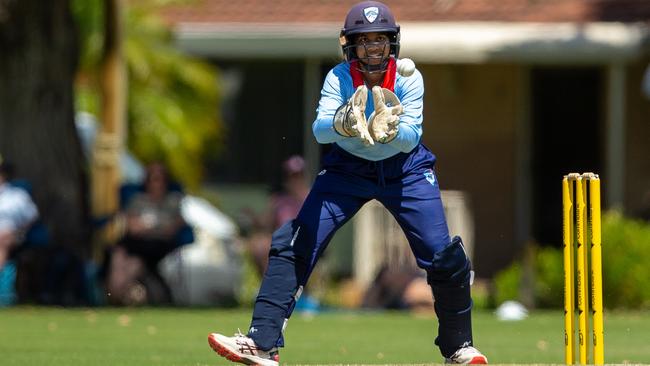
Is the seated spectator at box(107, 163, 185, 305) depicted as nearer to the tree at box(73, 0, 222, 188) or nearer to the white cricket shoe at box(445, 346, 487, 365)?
the tree at box(73, 0, 222, 188)

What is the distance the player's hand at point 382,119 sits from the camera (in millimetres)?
7660

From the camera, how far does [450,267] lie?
8125 millimetres

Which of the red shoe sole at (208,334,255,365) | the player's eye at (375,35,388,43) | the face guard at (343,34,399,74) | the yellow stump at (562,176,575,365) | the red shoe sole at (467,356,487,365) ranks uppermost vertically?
the player's eye at (375,35,388,43)

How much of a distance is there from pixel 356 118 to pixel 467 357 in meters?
1.46

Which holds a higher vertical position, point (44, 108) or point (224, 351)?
point (44, 108)

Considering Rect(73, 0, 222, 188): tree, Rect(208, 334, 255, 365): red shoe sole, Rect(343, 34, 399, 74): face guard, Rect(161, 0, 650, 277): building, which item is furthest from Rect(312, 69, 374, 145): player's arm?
Rect(73, 0, 222, 188): tree

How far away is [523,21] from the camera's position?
19422 millimetres

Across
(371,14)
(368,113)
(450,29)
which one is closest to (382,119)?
(368,113)

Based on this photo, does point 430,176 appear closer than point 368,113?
No

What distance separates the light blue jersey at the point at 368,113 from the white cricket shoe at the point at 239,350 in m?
1.08

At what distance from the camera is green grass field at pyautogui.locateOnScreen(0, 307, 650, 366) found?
10.2m

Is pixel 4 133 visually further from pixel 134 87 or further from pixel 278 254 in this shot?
pixel 278 254

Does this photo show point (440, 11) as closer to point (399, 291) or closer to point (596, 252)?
point (399, 291)

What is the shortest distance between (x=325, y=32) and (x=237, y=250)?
3078 millimetres
